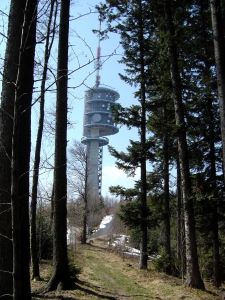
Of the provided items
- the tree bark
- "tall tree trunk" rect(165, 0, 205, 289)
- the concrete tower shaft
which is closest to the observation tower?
the concrete tower shaft

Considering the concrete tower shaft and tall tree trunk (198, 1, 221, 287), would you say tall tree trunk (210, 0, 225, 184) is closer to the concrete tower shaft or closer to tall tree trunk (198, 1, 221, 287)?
tall tree trunk (198, 1, 221, 287)

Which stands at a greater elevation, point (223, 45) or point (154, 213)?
point (223, 45)

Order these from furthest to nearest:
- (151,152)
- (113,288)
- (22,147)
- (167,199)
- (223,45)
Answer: (167,199), (151,152), (113,288), (223,45), (22,147)

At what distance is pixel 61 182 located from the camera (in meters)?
7.22

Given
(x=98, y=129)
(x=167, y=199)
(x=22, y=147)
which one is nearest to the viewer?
(x=22, y=147)

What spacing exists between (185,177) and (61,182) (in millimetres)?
3771

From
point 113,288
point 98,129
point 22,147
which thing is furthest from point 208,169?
point 98,129

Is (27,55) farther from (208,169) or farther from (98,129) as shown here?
(98,129)

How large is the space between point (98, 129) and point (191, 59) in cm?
8144

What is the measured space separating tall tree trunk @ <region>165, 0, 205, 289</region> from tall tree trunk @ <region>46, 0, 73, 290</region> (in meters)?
3.49

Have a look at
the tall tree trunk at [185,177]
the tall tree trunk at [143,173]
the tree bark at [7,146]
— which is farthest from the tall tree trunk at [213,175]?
the tree bark at [7,146]

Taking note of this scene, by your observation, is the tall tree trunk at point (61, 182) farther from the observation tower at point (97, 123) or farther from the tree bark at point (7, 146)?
the observation tower at point (97, 123)

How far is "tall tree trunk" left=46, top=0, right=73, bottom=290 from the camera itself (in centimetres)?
677

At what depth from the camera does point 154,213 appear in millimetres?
12953
